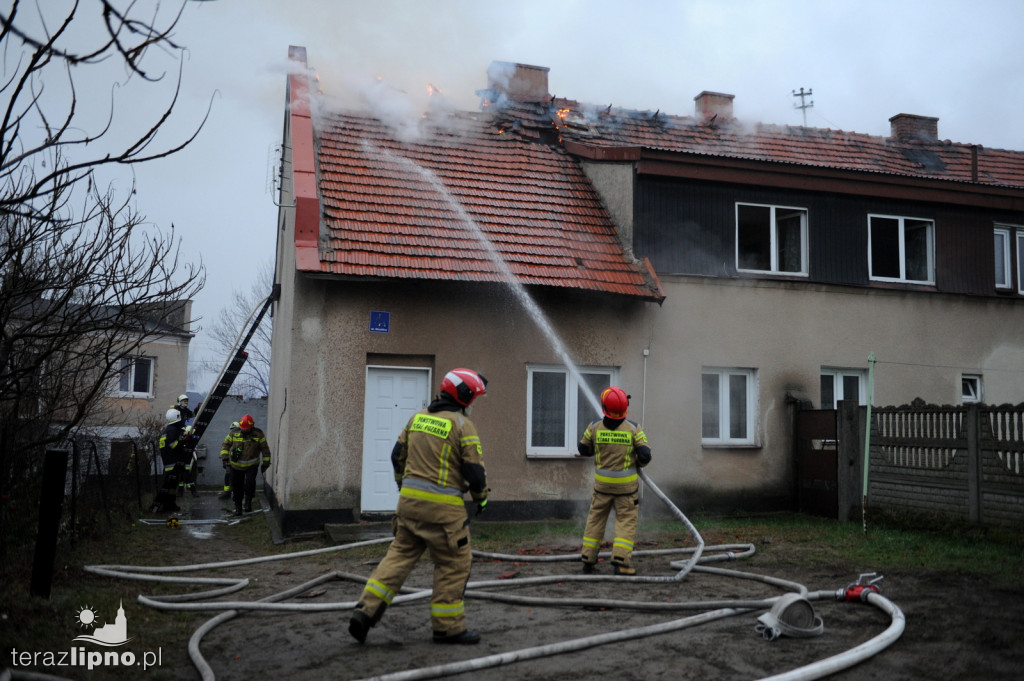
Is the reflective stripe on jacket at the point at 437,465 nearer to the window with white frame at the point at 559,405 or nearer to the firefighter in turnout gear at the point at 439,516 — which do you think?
the firefighter in turnout gear at the point at 439,516

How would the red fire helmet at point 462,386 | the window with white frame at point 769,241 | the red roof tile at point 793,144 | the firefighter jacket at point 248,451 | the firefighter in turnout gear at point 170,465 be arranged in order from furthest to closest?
the red roof tile at point 793,144 < the firefighter in turnout gear at point 170,465 < the firefighter jacket at point 248,451 < the window with white frame at point 769,241 < the red fire helmet at point 462,386

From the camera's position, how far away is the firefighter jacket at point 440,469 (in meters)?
5.82

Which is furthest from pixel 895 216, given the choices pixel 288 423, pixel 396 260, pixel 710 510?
pixel 288 423

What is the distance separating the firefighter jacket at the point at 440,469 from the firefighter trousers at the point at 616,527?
7.96ft

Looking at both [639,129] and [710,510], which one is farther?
[639,129]

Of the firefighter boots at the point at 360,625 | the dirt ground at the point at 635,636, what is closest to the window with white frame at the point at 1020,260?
the dirt ground at the point at 635,636

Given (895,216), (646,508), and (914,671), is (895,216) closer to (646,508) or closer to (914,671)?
(646,508)

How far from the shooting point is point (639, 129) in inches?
588

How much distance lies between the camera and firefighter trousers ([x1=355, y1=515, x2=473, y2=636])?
561 centimetres

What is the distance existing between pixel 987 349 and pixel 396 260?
9.81m

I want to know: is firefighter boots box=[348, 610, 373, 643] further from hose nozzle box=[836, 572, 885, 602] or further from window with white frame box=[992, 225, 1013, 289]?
window with white frame box=[992, 225, 1013, 289]

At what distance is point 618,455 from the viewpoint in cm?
828

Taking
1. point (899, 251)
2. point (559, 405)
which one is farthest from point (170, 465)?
point (899, 251)

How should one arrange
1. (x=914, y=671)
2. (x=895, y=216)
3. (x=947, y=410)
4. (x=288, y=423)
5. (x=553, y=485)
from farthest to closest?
1. (x=895, y=216)
2. (x=553, y=485)
3. (x=288, y=423)
4. (x=947, y=410)
5. (x=914, y=671)
